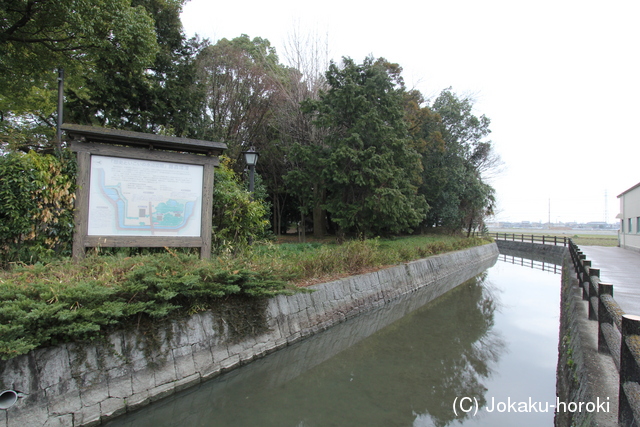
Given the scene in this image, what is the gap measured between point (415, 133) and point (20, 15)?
57.7 ft

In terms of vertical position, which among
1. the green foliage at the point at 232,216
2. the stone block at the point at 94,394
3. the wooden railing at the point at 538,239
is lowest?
the stone block at the point at 94,394

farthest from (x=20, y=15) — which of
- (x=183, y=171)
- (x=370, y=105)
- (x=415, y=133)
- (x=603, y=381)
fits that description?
(x=415, y=133)

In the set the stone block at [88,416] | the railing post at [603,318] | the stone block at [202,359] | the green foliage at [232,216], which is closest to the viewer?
the stone block at [88,416]

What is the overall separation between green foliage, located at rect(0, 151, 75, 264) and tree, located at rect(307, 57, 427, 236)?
29.7 ft

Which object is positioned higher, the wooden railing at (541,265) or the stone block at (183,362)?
the stone block at (183,362)

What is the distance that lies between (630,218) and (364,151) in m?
18.0


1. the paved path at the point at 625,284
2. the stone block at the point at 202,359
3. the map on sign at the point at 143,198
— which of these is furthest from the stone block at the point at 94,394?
the paved path at the point at 625,284

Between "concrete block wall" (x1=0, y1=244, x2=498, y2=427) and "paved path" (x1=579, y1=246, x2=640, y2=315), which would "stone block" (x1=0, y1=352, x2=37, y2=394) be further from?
"paved path" (x1=579, y1=246, x2=640, y2=315)

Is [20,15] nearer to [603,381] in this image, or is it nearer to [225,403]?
[225,403]

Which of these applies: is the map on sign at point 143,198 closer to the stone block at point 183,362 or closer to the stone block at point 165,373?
the stone block at point 183,362

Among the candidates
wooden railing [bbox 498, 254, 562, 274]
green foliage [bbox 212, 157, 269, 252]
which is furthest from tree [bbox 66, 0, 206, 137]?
wooden railing [bbox 498, 254, 562, 274]

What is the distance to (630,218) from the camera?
19.8 meters

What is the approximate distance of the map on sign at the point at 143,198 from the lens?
17.7 ft

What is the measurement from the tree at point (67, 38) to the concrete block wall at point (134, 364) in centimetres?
753
